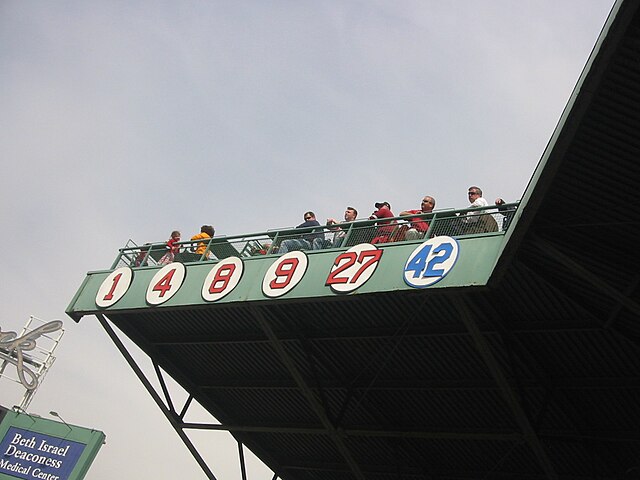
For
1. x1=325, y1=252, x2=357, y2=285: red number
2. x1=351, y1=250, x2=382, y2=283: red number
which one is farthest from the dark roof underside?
x1=325, y1=252, x2=357, y2=285: red number

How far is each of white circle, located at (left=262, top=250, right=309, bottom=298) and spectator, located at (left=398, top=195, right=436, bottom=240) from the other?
8.24 feet

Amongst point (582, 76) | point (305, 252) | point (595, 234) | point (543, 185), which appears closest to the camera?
point (582, 76)

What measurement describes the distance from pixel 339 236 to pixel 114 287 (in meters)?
6.69

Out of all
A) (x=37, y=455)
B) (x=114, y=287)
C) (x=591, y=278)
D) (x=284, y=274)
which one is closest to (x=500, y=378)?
(x=591, y=278)

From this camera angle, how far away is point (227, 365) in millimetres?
23719

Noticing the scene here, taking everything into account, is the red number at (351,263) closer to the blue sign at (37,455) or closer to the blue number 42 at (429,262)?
the blue number 42 at (429,262)

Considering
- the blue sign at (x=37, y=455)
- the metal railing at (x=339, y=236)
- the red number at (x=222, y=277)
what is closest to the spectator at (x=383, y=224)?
the metal railing at (x=339, y=236)

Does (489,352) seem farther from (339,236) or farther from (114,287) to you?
(114,287)

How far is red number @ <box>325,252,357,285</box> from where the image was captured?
58.8 ft

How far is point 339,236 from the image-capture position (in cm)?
1939

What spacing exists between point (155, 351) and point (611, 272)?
13.3 metres

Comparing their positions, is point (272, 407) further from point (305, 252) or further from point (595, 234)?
point (595, 234)

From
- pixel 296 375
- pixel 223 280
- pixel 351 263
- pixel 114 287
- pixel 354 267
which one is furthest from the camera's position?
pixel 114 287

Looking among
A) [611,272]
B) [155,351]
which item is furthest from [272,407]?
[611,272]
